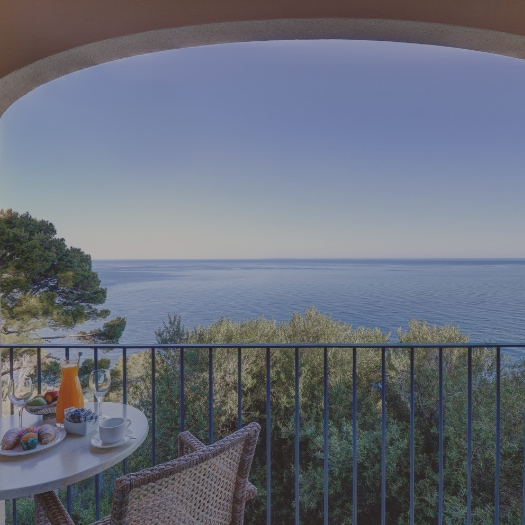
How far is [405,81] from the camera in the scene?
17.7 meters

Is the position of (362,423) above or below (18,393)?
below

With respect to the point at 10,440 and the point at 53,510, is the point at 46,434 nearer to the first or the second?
the point at 10,440

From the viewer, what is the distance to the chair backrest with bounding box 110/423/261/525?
0.82m

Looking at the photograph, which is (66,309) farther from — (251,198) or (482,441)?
(482,441)

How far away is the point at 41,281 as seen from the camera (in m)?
10.4

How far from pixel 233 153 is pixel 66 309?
39.1ft

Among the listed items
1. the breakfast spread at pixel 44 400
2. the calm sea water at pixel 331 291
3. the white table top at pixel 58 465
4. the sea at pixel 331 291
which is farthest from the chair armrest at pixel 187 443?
the sea at pixel 331 291

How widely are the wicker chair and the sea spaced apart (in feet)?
44.5

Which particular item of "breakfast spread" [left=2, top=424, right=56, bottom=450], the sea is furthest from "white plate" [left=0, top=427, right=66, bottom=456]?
the sea

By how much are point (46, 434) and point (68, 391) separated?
21cm

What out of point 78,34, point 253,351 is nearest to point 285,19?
point 78,34

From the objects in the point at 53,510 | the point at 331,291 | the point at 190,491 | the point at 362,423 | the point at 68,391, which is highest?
the point at 68,391

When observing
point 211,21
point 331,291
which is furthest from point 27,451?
point 331,291

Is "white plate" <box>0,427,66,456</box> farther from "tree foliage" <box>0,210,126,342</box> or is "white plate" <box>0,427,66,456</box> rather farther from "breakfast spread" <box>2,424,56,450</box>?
"tree foliage" <box>0,210,126,342</box>
